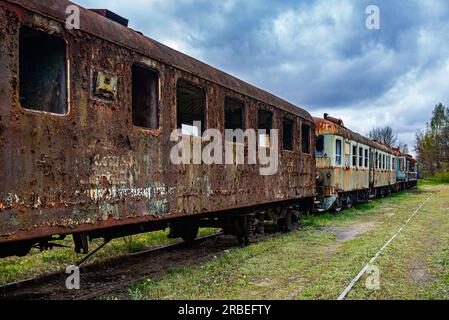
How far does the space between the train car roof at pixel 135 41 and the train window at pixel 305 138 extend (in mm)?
3251

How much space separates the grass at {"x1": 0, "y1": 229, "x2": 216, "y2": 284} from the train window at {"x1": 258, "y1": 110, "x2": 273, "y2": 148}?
310 cm

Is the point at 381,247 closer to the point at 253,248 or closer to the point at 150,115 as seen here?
the point at 253,248

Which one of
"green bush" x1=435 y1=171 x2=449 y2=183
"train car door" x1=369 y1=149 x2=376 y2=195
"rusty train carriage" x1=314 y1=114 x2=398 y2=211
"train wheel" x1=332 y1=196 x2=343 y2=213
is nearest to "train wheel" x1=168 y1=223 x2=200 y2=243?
"rusty train carriage" x1=314 y1=114 x2=398 y2=211

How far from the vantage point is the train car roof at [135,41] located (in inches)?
163

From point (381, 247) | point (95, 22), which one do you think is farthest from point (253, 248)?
point (95, 22)

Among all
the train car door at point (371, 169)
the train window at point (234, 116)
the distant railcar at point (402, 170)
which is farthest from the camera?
the distant railcar at point (402, 170)

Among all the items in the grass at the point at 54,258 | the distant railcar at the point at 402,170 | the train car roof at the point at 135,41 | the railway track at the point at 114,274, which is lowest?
the railway track at the point at 114,274

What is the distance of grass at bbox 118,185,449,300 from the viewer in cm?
532

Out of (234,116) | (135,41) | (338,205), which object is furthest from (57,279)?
(338,205)

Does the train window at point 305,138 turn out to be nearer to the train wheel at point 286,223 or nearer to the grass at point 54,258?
the train wheel at point 286,223

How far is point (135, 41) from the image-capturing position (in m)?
5.37

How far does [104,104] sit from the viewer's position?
15.7ft

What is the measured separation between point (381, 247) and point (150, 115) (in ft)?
17.7

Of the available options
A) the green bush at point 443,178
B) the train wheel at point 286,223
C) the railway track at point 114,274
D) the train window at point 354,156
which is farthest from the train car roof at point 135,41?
the green bush at point 443,178
